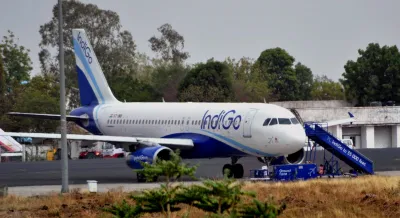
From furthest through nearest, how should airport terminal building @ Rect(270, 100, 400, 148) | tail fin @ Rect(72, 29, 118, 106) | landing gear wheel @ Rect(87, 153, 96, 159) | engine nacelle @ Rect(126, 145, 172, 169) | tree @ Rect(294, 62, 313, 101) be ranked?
1. tree @ Rect(294, 62, 313, 101)
2. airport terminal building @ Rect(270, 100, 400, 148)
3. landing gear wheel @ Rect(87, 153, 96, 159)
4. tail fin @ Rect(72, 29, 118, 106)
5. engine nacelle @ Rect(126, 145, 172, 169)

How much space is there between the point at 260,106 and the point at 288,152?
2.62 metres

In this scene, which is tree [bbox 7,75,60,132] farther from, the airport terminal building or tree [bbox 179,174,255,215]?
tree [bbox 179,174,255,215]

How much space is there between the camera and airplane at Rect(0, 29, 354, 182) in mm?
36750

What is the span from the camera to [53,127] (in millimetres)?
Answer: 90938

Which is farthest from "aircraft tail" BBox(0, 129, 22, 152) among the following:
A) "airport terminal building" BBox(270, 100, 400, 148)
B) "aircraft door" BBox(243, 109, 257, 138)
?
"aircraft door" BBox(243, 109, 257, 138)

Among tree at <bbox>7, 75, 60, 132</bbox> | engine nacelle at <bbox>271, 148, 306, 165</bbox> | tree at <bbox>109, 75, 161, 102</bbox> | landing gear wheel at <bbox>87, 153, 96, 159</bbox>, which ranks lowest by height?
landing gear wheel at <bbox>87, 153, 96, 159</bbox>

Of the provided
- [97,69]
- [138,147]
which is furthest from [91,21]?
[138,147]

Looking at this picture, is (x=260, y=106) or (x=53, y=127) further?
(x=53, y=127)

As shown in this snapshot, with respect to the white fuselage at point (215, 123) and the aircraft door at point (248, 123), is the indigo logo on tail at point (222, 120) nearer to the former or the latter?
the white fuselage at point (215, 123)

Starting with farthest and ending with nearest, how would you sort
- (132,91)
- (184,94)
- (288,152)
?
(132,91), (184,94), (288,152)

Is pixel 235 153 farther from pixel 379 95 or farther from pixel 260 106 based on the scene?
pixel 379 95

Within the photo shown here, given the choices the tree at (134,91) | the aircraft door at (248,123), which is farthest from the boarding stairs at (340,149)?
the tree at (134,91)

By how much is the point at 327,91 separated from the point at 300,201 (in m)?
130

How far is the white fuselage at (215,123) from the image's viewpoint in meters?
36.5
